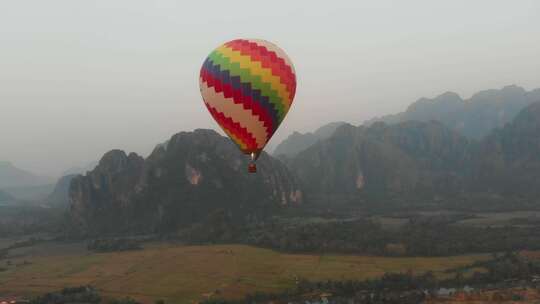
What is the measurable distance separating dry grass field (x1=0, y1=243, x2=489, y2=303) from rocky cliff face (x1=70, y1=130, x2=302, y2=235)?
3050 centimetres

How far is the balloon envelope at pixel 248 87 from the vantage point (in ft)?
86.8

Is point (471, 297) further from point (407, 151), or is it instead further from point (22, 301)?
point (407, 151)

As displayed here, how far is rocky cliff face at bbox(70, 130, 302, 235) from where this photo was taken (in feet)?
369

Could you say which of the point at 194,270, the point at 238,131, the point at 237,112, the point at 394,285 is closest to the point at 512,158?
the point at 394,285

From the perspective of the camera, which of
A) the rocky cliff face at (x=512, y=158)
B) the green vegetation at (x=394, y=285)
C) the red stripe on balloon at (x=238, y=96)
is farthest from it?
the rocky cliff face at (x=512, y=158)

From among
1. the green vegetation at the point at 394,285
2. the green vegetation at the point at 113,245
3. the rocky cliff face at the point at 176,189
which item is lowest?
the green vegetation at the point at 394,285

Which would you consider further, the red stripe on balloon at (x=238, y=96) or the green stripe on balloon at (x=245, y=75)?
the red stripe on balloon at (x=238, y=96)

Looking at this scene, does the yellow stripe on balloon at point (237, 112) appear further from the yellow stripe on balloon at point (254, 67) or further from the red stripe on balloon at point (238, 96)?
the yellow stripe on balloon at point (254, 67)

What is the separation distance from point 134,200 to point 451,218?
2364 inches

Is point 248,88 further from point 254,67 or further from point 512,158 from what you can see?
point 512,158

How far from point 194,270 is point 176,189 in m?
51.7

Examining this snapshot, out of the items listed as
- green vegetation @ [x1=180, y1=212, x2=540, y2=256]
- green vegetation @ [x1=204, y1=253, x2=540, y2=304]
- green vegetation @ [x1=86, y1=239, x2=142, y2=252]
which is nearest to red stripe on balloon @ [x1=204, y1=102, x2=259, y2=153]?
green vegetation @ [x1=204, y1=253, x2=540, y2=304]

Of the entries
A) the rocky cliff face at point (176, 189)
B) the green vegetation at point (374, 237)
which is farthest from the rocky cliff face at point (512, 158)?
the rocky cliff face at point (176, 189)

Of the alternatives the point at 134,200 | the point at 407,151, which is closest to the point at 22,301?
the point at 134,200
